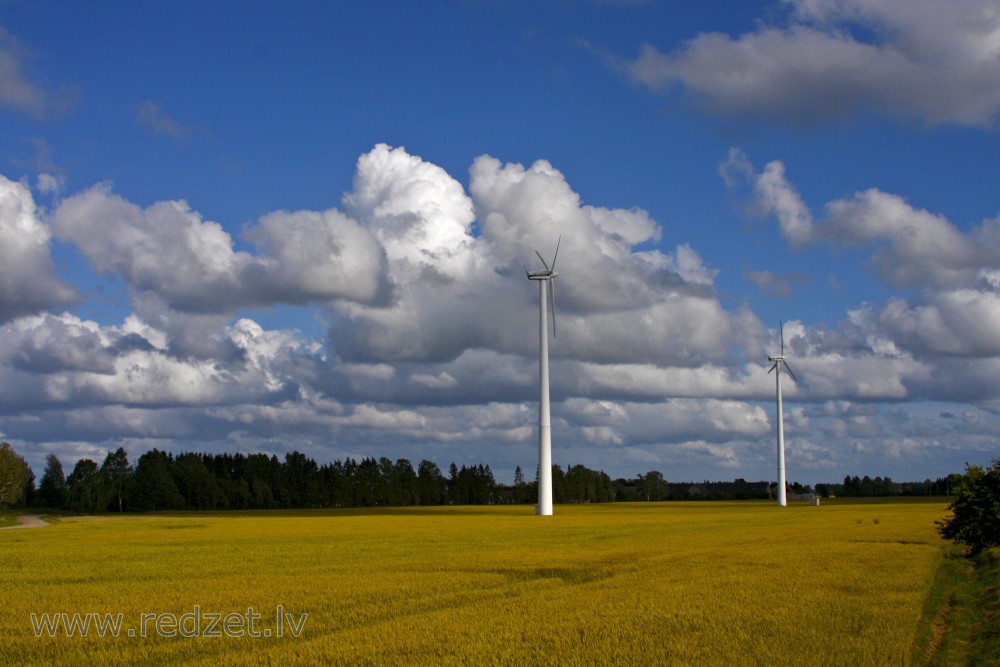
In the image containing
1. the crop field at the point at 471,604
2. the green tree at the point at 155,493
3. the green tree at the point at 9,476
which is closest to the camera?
the crop field at the point at 471,604

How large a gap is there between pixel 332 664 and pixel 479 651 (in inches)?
126

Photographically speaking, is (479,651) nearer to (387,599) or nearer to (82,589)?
(387,599)

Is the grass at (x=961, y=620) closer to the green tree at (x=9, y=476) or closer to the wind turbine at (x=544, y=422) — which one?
the wind turbine at (x=544, y=422)

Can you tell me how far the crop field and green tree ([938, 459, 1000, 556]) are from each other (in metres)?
2.55

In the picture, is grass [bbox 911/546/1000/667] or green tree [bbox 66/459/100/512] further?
green tree [bbox 66/459/100/512]

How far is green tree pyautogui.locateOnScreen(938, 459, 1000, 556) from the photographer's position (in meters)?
45.8

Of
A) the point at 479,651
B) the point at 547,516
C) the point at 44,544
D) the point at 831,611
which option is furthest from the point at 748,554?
the point at 547,516

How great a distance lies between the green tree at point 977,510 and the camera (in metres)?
45.8

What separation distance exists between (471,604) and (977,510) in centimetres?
3001

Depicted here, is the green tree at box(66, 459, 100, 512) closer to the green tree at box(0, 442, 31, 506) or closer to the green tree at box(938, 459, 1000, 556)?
the green tree at box(0, 442, 31, 506)

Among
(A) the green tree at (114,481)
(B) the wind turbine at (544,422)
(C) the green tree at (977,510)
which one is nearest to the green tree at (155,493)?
(A) the green tree at (114,481)

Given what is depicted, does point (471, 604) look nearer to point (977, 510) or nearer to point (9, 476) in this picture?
point (977, 510)

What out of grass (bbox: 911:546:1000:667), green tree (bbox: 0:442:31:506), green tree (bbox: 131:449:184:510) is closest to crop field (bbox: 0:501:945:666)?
grass (bbox: 911:546:1000:667)

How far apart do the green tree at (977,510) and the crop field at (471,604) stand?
2.55 metres
